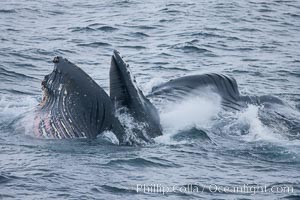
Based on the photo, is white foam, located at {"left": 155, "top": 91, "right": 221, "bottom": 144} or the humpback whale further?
white foam, located at {"left": 155, "top": 91, "right": 221, "bottom": 144}

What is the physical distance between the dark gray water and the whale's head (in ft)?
0.69

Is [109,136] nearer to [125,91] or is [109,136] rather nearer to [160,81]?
[125,91]

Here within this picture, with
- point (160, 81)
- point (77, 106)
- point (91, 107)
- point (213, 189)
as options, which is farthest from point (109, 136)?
point (160, 81)

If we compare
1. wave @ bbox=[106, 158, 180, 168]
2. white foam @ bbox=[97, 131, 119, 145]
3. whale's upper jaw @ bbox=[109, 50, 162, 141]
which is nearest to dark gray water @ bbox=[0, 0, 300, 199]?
wave @ bbox=[106, 158, 180, 168]

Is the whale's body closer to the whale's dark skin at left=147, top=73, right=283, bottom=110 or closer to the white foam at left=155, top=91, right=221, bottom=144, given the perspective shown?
the white foam at left=155, top=91, right=221, bottom=144

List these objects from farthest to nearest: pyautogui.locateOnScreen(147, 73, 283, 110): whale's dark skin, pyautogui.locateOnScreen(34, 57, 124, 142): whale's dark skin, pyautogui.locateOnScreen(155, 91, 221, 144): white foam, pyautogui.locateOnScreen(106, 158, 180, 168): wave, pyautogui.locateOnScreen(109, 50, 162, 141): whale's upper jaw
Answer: pyautogui.locateOnScreen(147, 73, 283, 110): whale's dark skin → pyautogui.locateOnScreen(155, 91, 221, 144): white foam → pyautogui.locateOnScreen(34, 57, 124, 142): whale's dark skin → pyautogui.locateOnScreen(109, 50, 162, 141): whale's upper jaw → pyautogui.locateOnScreen(106, 158, 180, 168): wave

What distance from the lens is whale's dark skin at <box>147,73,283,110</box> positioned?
14219mm

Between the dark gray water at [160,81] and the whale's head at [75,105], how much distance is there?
0.21m

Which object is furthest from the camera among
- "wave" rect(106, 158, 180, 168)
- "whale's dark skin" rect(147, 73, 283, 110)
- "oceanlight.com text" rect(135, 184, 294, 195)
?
"whale's dark skin" rect(147, 73, 283, 110)

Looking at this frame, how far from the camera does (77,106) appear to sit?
37.4ft

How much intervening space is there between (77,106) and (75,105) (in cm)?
4

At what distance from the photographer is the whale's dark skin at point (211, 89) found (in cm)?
1422

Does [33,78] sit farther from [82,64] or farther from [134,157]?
[134,157]

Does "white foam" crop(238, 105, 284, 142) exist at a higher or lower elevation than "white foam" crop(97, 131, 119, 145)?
Result: lower
